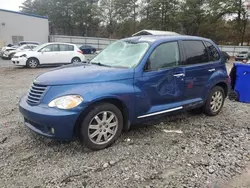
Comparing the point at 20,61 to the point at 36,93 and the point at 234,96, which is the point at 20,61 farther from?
the point at 234,96

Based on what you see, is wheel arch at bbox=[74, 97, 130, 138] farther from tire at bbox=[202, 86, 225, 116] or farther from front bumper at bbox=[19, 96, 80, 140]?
tire at bbox=[202, 86, 225, 116]

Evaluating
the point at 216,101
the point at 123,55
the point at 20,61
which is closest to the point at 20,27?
the point at 20,61

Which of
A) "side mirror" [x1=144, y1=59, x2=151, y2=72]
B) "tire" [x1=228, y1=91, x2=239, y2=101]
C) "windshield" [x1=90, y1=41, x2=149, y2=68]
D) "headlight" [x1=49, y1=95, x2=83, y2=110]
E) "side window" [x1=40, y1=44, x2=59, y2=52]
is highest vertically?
"side window" [x1=40, y1=44, x2=59, y2=52]

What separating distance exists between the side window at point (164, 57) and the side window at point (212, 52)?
1.05 m

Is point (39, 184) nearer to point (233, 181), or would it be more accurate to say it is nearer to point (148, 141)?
point (148, 141)

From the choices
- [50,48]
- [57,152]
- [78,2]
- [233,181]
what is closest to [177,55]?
[233,181]

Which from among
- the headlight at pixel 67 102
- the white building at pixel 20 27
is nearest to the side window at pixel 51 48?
the headlight at pixel 67 102

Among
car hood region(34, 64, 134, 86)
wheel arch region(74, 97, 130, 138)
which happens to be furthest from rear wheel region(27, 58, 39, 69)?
wheel arch region(74, 97, 130, 138)

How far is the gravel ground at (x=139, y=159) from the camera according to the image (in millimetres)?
2830

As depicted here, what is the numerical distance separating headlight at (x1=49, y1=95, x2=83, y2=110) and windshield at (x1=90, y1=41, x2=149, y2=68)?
106 cm

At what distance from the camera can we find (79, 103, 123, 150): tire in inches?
129

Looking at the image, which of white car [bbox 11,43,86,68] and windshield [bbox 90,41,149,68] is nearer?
windshield [bbox 90,41,149,68]

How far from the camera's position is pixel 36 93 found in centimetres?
339

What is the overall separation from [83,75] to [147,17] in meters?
40.6
